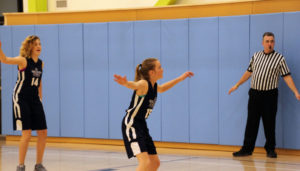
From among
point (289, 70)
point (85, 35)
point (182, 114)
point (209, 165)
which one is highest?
point (85, 35)

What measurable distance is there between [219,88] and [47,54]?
3310 millimetres

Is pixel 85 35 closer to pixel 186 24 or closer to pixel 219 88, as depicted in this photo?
pixel 186 24

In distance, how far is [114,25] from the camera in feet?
28.9

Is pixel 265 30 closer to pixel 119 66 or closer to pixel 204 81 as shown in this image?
pixel 204 81

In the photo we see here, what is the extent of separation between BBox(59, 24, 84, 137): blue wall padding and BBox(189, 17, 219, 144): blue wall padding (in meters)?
2.11

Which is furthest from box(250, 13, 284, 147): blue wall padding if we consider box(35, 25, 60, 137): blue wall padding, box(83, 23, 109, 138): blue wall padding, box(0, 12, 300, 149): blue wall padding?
box(35, 25, 60, 137): blue wall padding

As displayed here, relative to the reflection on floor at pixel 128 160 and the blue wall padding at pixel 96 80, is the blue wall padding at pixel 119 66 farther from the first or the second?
the reflection on floor at pixel 128 160

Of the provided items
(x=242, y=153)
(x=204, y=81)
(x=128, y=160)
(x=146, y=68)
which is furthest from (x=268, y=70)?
(x=146, y=68)

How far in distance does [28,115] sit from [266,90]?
3460 mm

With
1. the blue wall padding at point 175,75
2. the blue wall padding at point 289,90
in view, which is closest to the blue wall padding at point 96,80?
the blue wall padding at point 175,75

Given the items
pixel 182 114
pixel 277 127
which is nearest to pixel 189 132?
pixel 182 114

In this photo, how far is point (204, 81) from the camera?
817cm

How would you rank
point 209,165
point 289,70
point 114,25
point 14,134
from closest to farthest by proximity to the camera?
1. point 209,165
2. point 289,70
3. point 114,25
4. point 14,134

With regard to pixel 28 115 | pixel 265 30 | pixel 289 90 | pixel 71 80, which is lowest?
pixel 28 115
